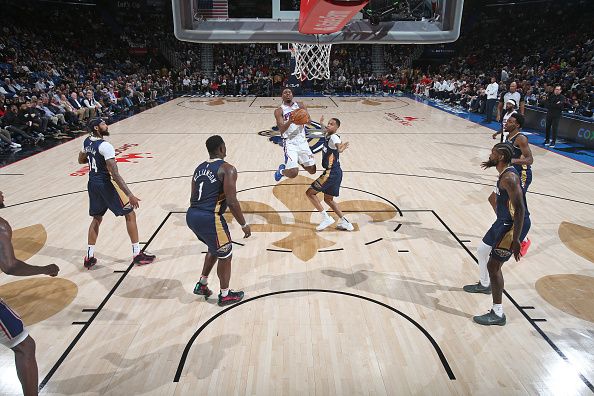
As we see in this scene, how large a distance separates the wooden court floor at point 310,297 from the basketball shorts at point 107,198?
693mm

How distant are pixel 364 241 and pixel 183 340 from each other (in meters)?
2.86

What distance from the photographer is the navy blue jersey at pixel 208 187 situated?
382cm

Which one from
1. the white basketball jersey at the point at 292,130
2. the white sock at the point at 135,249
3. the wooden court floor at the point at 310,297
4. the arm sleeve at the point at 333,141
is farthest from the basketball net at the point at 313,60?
the white sock at the point at 135,249

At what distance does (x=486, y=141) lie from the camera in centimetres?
1249

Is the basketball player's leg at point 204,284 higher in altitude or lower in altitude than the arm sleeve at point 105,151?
lower

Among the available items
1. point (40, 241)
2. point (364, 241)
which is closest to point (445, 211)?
point (364, 241)

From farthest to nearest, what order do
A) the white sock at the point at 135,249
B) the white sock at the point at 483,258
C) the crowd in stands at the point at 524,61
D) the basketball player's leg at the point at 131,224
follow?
the crowd in stands at the point at 524,61 < the white sock at the point at 135,249 < the basketball player's leg at the point at 131,224 < the white sock at the point at 483,258

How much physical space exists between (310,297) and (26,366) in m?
2.50

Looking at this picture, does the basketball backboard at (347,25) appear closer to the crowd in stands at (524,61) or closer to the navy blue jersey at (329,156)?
the navy blue jersey at (329,156)

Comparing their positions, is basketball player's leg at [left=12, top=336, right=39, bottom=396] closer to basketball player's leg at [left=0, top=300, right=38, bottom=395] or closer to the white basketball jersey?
basketball player's leg at [left=0, top=300, right=38, bottom=395]

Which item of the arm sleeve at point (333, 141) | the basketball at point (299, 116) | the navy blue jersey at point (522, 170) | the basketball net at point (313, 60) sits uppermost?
the basketball net at point (313, 60)

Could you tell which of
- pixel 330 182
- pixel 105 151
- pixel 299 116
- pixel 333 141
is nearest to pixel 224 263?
pixel 105 151

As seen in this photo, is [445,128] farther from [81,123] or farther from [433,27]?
[81,123]

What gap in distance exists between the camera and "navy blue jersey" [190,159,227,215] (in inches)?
150
